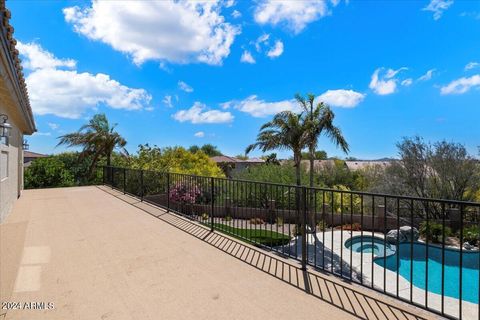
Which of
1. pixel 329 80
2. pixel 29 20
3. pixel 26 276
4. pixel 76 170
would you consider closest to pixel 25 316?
pixel 26 276

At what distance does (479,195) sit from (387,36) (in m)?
8.23

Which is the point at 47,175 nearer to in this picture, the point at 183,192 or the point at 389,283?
the point at 183,192

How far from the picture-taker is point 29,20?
574cm

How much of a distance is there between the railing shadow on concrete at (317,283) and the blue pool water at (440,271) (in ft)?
9.37

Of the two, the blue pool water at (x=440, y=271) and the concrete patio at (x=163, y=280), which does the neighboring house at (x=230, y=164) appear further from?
the concrete patio at (x=163, y=280)

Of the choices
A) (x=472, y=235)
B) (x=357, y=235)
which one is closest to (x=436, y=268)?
(x=357, y=235)

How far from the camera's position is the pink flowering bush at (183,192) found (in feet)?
27.0

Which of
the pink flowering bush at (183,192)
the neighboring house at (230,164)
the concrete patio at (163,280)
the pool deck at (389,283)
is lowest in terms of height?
the pool deck at (389,283)

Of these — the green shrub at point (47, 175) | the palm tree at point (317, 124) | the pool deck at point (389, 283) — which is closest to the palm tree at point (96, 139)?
the green shrub at point (47, 175)

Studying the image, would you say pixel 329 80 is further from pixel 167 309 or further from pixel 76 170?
pixel 167 309

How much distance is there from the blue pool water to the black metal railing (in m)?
0.02

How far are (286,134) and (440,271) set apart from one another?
6.74 metres

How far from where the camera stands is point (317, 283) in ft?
9.77

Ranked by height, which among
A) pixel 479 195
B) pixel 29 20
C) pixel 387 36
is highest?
pixel 387 36
